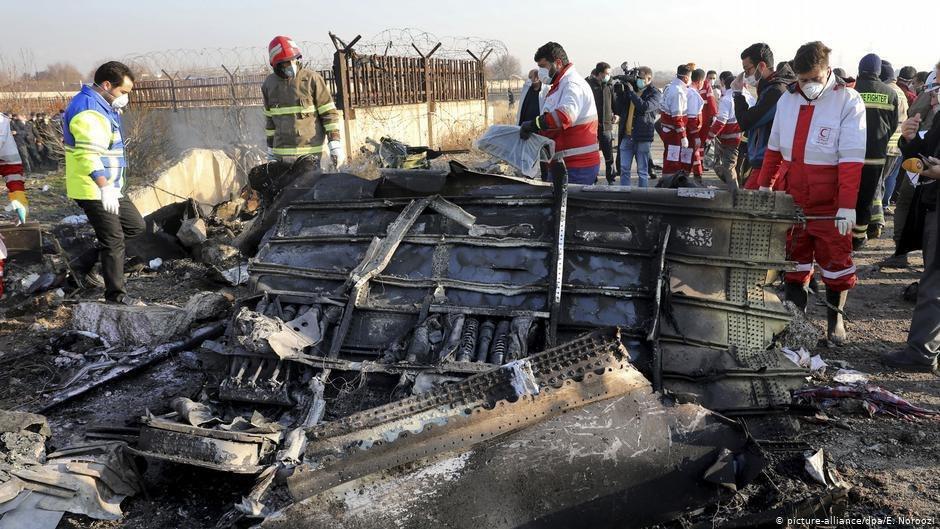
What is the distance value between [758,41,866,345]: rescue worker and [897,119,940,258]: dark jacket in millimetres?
469

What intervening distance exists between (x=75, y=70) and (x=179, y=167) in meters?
56.4

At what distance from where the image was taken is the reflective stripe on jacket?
5004 millimetres

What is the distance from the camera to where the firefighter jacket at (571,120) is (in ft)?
18.8

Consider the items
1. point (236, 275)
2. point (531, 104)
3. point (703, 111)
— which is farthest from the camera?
point (703, 111)

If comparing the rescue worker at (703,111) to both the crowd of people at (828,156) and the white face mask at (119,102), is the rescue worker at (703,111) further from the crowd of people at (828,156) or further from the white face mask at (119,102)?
the white face mask at (119,102)

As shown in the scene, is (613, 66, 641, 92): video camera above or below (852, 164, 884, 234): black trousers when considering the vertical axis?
above

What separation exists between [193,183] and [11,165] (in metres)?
3.13

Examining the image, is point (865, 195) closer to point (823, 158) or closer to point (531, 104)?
point (823, 158)

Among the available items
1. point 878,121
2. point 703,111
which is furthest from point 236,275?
point 703,111

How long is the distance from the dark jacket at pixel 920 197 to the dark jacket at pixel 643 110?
4838 mm

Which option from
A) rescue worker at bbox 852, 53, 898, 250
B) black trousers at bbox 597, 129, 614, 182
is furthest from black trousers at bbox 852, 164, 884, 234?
black trousers at bbox 597, 129, 614, 182

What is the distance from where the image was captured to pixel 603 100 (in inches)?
391

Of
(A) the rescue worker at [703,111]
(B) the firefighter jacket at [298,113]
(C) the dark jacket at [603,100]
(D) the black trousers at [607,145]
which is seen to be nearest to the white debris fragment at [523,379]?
(B) the firefighter jacket at [298,113]

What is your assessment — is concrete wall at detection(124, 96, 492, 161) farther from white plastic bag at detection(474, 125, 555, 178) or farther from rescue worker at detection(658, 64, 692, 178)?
white plastic bag at detection(474, 125, 555, 178)
